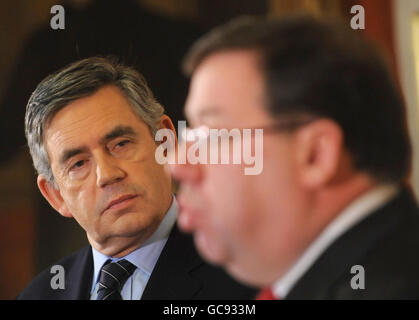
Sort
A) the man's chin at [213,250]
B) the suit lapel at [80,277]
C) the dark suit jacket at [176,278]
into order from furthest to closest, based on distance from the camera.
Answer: the suit lapel at [80,277]
the dark suit jacket at [176,278]
the man's chin at [213,250]

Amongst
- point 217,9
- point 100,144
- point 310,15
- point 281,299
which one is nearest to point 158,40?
point 217,9

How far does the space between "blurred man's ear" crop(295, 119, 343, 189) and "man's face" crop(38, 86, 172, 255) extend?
0.55m

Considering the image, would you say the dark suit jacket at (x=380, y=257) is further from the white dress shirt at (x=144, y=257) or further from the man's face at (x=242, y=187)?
the white dress shirt at (x=144, y=257)

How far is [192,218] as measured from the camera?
57.0 inches

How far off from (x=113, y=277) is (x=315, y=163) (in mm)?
798

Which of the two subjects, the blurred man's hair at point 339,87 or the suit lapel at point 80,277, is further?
the suit lapel at point 80,277

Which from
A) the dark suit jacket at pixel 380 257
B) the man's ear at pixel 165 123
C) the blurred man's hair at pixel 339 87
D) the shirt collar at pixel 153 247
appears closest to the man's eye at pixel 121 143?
the man's ear at pixel 165 123

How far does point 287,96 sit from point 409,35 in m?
0.62

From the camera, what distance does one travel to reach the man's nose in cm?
172

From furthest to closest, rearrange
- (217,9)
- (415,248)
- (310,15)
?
(217,9), (310,15), (415,248)

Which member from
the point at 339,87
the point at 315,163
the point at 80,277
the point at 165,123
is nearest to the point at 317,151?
the point at 315,163

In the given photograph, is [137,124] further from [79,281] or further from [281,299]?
[281,299]

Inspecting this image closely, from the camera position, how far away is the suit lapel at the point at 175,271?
1.75 m

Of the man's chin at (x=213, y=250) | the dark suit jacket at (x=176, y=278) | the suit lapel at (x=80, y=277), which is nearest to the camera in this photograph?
the man's chin at (x=213, y=250)
